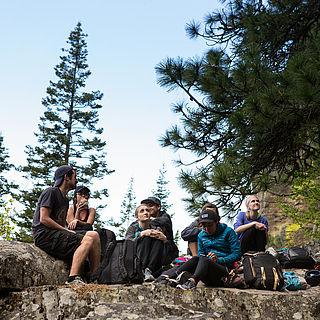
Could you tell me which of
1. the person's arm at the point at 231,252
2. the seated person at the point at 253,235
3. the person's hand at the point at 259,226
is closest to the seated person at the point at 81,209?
the person's arm at the point at 231,252

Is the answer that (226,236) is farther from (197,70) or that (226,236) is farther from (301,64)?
(197,70)

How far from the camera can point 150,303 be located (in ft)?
15.3

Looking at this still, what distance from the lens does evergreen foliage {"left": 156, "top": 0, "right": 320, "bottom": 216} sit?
25.1 ft

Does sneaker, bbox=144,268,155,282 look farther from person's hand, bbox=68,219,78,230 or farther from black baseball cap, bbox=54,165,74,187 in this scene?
black baseball cap, bbox=54,165,74,187

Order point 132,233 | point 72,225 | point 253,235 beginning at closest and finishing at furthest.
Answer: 1. point 132,233
2. point 72,225
3. point 253,235

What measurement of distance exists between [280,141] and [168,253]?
3558mm

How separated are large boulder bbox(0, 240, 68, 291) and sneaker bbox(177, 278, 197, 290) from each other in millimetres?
1521

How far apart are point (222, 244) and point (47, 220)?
216 centimetres

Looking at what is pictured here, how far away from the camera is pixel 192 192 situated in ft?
28.7

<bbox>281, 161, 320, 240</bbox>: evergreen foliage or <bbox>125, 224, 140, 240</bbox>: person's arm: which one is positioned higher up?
<bbox>281, 161, 320, 240</bbox>: evergreen foliage

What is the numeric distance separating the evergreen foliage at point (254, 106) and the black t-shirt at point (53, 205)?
3143 millimetres

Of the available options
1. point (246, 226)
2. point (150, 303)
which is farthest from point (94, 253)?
point (246, 226)

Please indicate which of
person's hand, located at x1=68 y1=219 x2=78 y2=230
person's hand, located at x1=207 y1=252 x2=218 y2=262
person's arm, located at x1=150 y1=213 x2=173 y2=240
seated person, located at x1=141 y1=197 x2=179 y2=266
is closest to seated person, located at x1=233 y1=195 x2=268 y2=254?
seated person, located at x1=141 y1=197 x2=179 y2=266

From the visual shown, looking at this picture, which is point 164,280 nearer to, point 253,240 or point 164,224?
point 164,224
